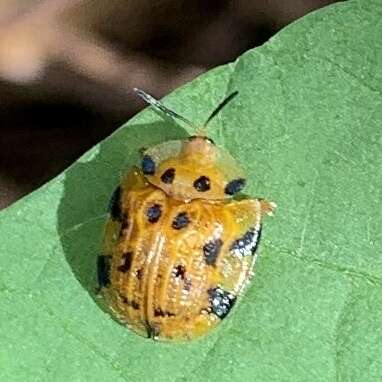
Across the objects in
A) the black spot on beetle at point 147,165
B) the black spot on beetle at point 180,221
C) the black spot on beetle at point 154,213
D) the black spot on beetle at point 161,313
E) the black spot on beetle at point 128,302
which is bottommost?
the black spot on beetle at point 128,302

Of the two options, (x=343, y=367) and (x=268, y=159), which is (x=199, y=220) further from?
(x=343, y=367)

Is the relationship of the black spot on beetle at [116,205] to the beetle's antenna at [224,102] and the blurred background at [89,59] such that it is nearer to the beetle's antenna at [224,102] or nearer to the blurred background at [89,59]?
Result: the beetle's antenna at [224,102]

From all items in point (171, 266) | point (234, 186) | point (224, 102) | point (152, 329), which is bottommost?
point (152, 329)

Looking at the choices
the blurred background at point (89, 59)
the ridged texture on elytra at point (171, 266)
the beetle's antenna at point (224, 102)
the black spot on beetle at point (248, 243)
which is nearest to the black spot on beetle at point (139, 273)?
the ridged texture on elytra at point (171, 266)

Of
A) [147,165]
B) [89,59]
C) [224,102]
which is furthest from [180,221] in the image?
[89,59]

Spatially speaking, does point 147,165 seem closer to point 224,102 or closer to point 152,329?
point 224,102

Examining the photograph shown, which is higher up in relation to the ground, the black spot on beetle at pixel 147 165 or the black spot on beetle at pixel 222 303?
the black spot on beetle at pixel 147 165

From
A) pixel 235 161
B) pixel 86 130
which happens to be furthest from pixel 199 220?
pixel 86 130
